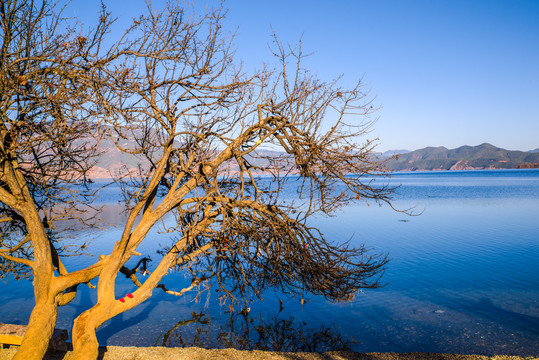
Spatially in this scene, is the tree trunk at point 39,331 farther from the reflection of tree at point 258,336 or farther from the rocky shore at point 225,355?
the reflection of tree at point 258,336

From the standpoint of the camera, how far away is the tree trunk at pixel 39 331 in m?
6.27

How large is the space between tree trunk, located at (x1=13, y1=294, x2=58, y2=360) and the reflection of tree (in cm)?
529

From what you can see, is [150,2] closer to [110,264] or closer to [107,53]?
[107,53]

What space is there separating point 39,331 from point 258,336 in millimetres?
6989

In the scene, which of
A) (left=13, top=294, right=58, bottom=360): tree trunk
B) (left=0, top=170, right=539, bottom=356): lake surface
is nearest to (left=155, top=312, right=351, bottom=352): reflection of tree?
(left=0, top=170, right=539, bottom=356): lake surface

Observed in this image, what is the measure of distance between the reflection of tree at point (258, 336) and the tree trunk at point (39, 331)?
5.29 meters

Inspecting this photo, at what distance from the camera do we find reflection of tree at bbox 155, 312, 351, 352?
1116 centimetres

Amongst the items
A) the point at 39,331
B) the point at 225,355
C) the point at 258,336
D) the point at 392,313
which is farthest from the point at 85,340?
the point at 392,313

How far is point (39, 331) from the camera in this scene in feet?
21.4

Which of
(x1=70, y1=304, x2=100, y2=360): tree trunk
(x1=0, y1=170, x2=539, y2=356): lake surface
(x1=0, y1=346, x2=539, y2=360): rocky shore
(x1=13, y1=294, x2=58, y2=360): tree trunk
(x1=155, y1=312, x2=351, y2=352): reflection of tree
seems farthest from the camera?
(x1=0, y1=170, x2=539, y2=356): lake surface

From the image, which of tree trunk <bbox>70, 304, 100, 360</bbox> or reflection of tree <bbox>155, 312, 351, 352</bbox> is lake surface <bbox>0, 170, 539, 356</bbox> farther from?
tree trunk <bbox>70, 304, 100, 360</bbox>

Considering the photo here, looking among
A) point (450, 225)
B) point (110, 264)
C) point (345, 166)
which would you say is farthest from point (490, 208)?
point (110, 264)

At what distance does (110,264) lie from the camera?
742 cm

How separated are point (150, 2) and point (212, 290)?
13.0 meters
